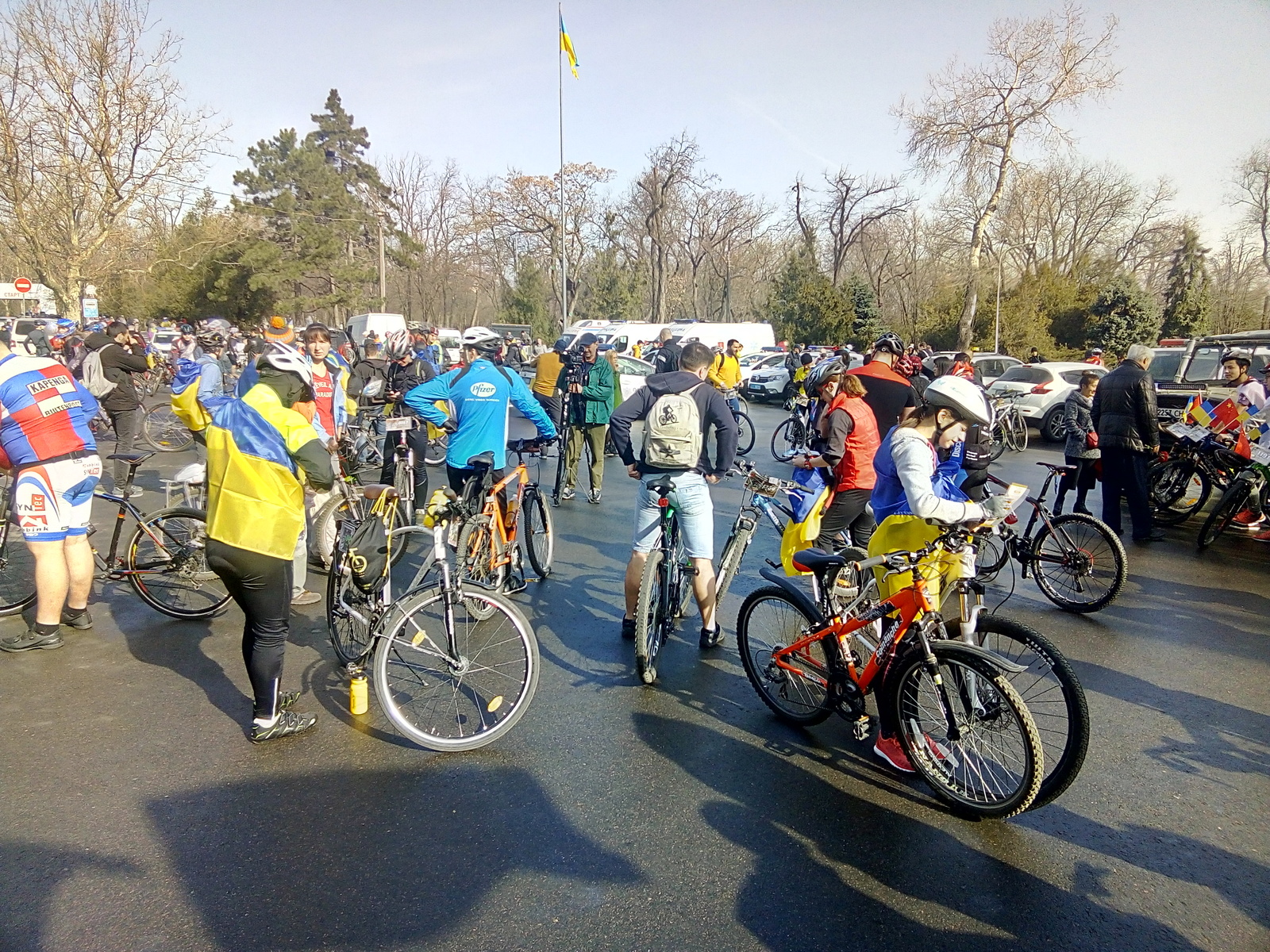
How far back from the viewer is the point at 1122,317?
29203 millimetres

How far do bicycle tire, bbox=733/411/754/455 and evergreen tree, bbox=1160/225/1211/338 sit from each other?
87.4ft

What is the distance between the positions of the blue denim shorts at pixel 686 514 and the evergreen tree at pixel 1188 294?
35.2 metres

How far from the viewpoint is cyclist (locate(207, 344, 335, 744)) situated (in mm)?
3410

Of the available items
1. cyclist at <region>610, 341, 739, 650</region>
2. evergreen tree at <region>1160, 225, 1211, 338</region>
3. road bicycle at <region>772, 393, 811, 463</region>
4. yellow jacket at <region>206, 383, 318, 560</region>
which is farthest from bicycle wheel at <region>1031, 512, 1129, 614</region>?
evergreen tree at <region>1160, 225, 1211, 338</region>

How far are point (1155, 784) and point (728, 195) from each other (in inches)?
2047

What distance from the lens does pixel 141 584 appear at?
5.33 m

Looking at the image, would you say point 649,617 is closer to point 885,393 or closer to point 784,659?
point 784,659

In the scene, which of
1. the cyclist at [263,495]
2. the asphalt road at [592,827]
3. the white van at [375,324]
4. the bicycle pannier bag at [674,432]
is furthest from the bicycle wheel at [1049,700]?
the white van at [375,324]

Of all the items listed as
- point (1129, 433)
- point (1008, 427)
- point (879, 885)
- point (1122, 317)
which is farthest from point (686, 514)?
point (1122, 317)

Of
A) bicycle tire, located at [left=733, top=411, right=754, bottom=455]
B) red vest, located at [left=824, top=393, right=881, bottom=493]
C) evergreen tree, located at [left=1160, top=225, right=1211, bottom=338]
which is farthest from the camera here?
evergreen tree, located at [left=1160, top=225, right=1211, bottom=338]

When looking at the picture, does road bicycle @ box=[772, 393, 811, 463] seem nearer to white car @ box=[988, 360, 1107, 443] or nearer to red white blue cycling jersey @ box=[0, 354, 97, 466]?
white car @ box=[988, 360, 1107, 443]

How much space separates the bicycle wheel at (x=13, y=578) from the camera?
5.30 metres

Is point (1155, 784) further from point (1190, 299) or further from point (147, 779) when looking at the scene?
point (1190, 299)

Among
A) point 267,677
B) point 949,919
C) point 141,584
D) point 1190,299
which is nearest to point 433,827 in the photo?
point 267,677
